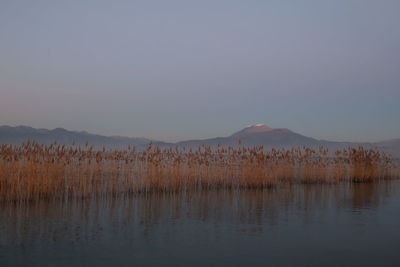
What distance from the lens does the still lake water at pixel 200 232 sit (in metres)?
5.99

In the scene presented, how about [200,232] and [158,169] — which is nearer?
[200,232]

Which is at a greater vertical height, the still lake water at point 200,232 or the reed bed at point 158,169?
the reed bed at point 158,169

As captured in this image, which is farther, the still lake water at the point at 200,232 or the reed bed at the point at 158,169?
the reed bed at the point at 158,169

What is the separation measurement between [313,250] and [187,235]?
89.3 inches

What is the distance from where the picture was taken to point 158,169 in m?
12.8

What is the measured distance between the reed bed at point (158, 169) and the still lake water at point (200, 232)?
0.67m

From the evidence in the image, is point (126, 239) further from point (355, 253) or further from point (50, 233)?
point (355, 253)

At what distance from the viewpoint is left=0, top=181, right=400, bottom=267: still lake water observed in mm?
5992

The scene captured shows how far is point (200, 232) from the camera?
7676 millimetres

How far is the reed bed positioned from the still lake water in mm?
671

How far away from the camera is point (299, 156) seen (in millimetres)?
16734

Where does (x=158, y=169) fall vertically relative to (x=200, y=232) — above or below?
above

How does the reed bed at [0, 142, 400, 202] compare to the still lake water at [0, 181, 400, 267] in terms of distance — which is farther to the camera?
the reed bed at [0, 142, 400, 202]

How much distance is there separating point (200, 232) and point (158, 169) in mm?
5349
